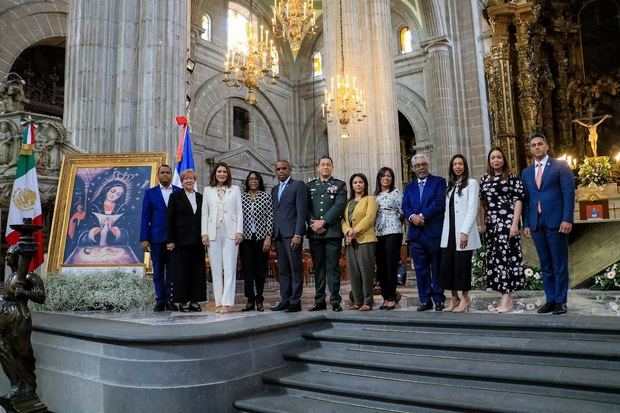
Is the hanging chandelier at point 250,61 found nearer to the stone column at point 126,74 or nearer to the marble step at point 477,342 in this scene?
the stone column at point 126,74

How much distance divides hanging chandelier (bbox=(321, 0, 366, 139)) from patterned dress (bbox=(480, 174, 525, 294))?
726 centimetres

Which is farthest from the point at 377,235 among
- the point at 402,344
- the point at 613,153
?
the point at 613,153

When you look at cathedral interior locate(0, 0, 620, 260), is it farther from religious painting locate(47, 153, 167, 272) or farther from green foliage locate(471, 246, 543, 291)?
green foliage locate(471, 246, 543, 291)

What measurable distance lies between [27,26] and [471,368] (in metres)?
15.6

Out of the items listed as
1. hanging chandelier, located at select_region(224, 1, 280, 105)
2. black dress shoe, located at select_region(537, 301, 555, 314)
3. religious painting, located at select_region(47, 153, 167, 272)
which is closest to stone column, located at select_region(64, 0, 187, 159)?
religious painting, located at select_region(47, 153, 167, 272)

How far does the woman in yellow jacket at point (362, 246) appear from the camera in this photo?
17.3 feet

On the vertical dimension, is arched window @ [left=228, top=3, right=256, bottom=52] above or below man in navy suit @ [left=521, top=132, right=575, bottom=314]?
above

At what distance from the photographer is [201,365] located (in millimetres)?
3479

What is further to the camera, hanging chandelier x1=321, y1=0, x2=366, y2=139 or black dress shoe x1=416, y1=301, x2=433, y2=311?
hanging chandelier x1=321, y1=0, x2=366, y2=139

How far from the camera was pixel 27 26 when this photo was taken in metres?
14.2

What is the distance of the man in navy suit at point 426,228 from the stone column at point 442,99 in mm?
13620

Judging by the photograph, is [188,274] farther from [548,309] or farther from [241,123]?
[241,123]

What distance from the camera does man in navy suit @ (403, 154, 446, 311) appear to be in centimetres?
515

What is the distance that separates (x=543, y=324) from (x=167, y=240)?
154 inches
